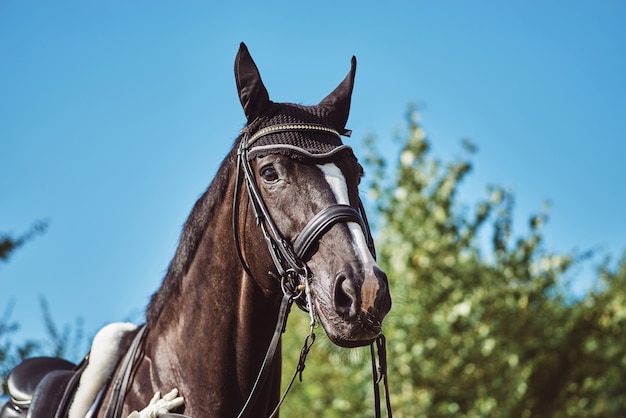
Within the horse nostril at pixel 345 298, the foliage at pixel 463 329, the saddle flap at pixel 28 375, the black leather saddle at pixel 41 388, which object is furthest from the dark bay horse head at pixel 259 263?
the foliage at pixel 463 329

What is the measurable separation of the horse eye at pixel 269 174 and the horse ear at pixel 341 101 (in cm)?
49

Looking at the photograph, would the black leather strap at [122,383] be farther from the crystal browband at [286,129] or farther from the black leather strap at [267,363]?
the crystal browband at [286,129]

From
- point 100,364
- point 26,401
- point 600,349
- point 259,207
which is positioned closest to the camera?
point 259,207

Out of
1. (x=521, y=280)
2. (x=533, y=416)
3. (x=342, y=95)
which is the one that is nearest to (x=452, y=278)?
(x=521, y=280)

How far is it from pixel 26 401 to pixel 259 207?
1.81m

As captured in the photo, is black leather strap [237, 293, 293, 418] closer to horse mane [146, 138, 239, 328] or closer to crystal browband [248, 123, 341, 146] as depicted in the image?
horse mane [146, 138, 239, 328]

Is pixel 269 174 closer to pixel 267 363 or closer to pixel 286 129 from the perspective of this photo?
pixel 286 129

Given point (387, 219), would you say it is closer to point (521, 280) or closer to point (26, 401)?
point (521, 280)

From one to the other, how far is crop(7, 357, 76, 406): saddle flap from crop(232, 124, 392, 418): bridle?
150 cm

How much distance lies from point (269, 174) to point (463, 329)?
301 inches

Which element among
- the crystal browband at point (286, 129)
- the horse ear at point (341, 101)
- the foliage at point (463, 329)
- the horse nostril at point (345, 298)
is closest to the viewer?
the horse nostril at point (345, 298)

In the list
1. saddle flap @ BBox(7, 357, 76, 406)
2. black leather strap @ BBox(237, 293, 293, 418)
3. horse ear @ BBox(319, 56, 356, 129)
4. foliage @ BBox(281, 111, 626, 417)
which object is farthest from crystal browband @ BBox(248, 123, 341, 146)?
foliage @ BBox(281, 111, 626, 417)

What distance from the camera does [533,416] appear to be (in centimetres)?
1127

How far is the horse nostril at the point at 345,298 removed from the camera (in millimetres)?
2623
